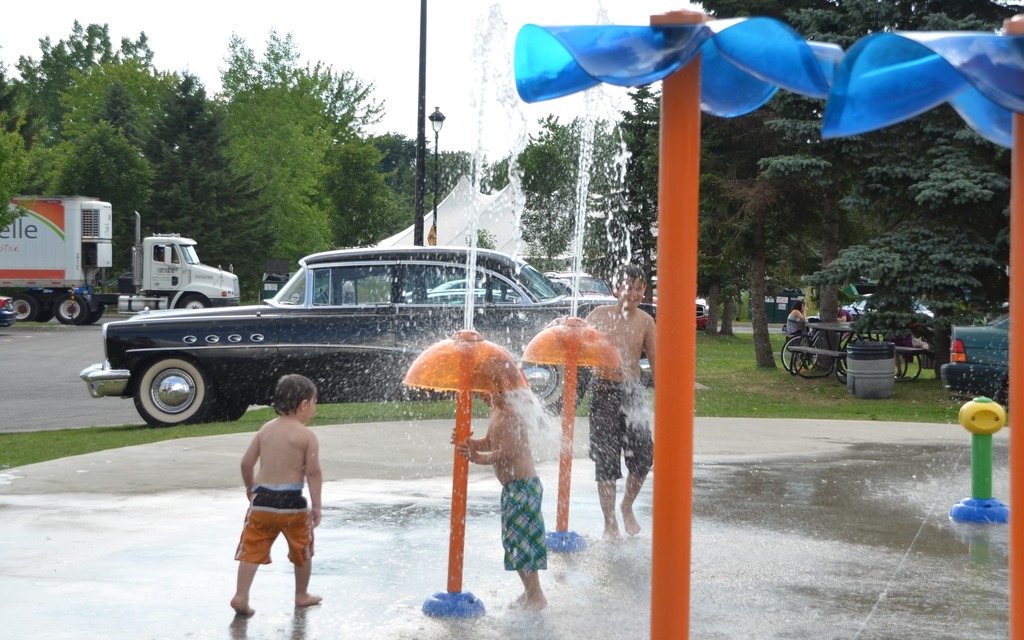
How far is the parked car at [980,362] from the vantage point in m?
15.1

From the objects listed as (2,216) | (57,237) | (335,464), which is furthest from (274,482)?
(57,237)

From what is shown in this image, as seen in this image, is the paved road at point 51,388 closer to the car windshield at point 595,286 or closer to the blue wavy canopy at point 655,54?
the blue wavy canopy at point 655,54

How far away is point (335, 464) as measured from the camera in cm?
999

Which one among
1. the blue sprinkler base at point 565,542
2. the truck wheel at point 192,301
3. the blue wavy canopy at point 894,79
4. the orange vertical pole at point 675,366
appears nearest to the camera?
the blue wavy canopy at point 894,79

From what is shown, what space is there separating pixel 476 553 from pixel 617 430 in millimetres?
1151

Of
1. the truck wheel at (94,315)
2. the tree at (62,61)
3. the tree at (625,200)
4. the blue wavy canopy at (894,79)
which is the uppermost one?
the tree at (62,61)

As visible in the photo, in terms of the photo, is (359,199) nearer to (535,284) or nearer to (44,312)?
(44,312)

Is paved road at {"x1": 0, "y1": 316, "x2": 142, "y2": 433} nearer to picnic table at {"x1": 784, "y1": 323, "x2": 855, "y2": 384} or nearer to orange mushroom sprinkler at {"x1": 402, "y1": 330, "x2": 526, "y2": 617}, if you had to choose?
orange mushroom sprinkler at {"x1": 402, "y1": 330, "x2": 526, "y2": 617}

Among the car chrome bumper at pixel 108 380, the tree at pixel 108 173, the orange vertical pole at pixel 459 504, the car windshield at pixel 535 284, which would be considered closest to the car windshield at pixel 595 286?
the car windshield at pixel 535 284

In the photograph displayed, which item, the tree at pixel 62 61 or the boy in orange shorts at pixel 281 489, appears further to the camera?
the tree at pixel 62 61

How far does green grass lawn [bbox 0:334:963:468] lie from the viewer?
11531 millimetres

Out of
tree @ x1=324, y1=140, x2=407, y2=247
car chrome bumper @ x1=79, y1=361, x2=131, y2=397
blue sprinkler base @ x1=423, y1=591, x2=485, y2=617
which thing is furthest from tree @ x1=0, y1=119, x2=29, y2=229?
blue sprinkler base @ x1=423, y1=591, x2=485, y2=617

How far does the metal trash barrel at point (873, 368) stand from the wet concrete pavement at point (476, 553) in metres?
6.60

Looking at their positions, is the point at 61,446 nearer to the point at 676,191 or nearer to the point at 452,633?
the point at 452,633
